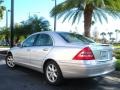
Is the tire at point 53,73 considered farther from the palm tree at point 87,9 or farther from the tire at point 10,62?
Result: the palm tree at point 87,9

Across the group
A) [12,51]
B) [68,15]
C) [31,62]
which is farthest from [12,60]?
[68,15]

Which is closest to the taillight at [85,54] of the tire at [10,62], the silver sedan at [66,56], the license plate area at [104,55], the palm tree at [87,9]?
the silver sedan at [66,56]

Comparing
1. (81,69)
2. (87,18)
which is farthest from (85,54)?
(87,18)

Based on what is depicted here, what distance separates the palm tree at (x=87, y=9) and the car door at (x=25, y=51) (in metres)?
8.07

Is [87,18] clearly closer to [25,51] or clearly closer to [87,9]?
[87,9]

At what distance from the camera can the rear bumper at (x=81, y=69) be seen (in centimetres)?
758

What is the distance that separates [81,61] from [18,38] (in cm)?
5076

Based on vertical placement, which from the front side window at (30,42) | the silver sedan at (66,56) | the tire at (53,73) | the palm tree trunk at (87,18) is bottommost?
the tire at (53,73)

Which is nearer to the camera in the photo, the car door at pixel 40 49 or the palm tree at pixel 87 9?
the car door at pixel 40 49

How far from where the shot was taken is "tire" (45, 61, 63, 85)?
8.08 metres

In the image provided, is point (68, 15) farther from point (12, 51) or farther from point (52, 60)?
point (52, 60)

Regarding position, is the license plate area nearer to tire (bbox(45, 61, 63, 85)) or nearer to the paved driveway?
the paved driveway

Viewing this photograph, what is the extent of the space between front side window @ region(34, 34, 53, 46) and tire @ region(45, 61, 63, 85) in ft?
2.16

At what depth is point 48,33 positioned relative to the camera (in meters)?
9.02
